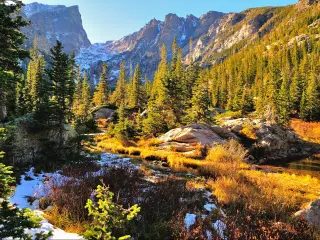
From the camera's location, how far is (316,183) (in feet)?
43.8

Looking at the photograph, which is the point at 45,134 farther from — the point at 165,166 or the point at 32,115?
the point at 165,166

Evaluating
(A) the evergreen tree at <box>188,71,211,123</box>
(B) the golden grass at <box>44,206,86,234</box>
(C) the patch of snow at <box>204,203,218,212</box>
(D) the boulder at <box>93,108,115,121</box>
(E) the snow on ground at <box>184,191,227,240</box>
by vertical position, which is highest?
(D) the boulder at <box>93,108,115,121</box>

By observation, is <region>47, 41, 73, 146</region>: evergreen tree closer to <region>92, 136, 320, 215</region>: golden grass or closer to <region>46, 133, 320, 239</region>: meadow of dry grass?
<region>92, 136, 320, 215</region>: golden grass

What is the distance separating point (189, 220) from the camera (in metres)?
6.54

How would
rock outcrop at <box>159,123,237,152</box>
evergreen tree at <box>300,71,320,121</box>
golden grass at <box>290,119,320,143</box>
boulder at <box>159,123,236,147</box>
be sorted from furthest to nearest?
evergreen tree at <box>300,71,320,121</box> → golden grass at <box>290,119,320,143</box> → boulder at <box>159,123,236,147</box> → rock outcrop at <box>159,123,237,152</box>

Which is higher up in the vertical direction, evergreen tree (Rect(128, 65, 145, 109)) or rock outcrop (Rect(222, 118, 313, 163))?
evergreen tree (Rect(128, 65, 145, 109))

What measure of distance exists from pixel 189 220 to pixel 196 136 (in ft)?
54.3

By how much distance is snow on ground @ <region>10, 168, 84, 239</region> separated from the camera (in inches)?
219

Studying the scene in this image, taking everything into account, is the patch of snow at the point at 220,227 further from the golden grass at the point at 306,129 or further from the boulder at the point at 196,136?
the golden grass at the point at 306,129

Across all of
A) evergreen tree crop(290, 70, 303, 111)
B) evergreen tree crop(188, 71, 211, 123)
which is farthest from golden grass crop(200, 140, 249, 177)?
evergreen tree crop(290, 70, 303, 111)

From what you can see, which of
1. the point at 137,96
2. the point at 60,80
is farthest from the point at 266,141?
the point at 137,96

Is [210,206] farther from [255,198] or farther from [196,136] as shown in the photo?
[196,136]

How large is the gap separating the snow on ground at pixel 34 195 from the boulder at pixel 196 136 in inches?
555

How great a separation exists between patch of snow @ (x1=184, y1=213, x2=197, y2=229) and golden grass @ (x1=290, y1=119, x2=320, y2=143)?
44.7 meters
